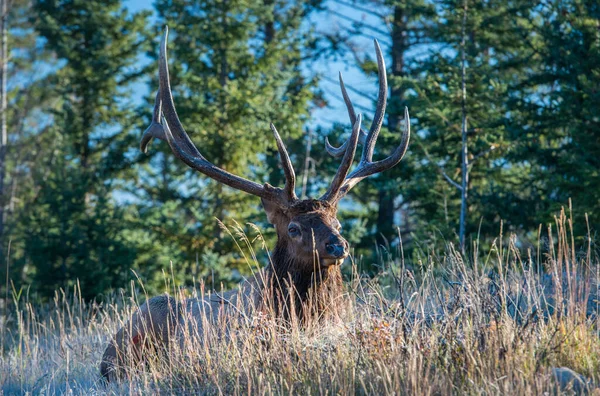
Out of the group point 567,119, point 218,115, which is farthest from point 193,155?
point 218,115

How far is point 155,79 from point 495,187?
9.60 meters

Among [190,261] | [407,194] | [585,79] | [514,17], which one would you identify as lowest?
[190,261]

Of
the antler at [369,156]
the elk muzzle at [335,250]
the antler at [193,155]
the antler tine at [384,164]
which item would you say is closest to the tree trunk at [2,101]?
the antler at [193,155]

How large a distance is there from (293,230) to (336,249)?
597 millimetres

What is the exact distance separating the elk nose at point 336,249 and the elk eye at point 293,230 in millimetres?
433

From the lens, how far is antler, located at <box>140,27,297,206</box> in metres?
6.48

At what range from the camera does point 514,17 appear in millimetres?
13992

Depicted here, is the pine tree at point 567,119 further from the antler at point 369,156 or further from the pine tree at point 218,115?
the pine tree at point 218,115

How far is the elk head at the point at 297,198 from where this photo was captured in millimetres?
5988

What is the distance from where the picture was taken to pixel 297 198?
6.64 m

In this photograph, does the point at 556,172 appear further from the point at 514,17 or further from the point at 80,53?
the point at 80,53

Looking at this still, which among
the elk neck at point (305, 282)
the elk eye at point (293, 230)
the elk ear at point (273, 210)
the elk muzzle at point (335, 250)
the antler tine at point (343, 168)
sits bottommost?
the elk neck at point (305, 282)

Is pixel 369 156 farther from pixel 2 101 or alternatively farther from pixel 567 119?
pixel 2 101

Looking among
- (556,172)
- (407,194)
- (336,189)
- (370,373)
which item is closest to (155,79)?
(407,194)
